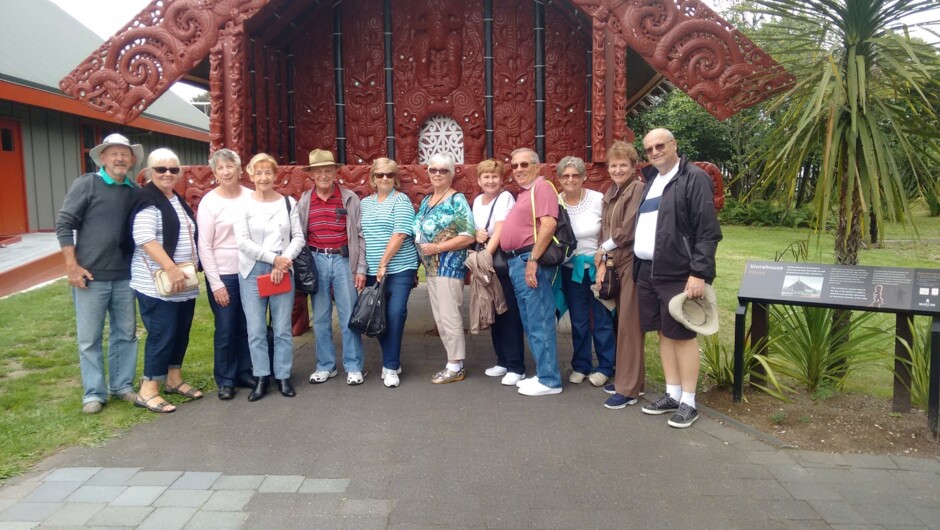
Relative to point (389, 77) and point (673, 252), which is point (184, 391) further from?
point (389, 77)

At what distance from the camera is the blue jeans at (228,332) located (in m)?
5.05

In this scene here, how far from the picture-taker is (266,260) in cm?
488

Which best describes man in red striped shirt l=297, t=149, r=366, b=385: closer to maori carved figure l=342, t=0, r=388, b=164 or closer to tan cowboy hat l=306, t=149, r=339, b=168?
tan cowboy hat l=306, t=149, r=339, b=168

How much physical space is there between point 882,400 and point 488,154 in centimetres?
460

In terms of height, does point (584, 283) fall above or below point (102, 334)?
above

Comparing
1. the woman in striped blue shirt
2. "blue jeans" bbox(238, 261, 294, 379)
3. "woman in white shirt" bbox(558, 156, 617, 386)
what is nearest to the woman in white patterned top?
"blue jeans" bbox(238, 261, 294, 379)

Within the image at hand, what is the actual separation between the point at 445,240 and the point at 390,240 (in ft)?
1.40

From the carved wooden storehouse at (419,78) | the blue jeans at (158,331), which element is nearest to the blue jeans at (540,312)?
the carved wooden storehouse at (419,78)

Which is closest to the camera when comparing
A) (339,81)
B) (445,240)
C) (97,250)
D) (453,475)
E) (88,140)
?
(453,475)

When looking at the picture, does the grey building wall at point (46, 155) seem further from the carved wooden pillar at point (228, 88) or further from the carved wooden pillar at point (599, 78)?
the carved wooden pillar at point (599, 78)

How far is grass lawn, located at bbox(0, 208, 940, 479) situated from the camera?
14.0 ft

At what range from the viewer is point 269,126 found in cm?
753

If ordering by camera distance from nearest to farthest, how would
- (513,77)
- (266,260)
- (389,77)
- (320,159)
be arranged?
(266,260) → (320,159) → (389,77) → (513,77)

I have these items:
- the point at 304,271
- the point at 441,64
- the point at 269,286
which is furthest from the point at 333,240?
the point at 441,64
